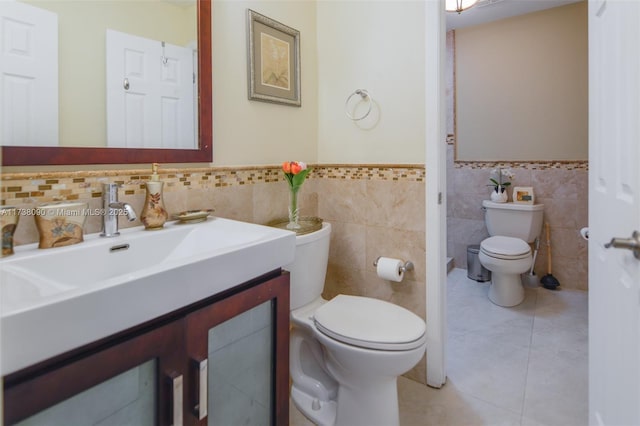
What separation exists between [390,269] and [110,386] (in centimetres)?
124

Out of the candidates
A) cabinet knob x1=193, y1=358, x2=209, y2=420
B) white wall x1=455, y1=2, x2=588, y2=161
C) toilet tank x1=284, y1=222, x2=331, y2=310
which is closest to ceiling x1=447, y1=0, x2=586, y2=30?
white wall x1=455, y1=2, x2=588, y2=161

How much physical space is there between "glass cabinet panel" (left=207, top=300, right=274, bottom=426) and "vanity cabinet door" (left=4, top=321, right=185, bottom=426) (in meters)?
0.14

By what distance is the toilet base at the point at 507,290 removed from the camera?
2635 mm

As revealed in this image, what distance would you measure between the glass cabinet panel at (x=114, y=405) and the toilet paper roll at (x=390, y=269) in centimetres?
115

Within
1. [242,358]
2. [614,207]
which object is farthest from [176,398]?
[614,207]

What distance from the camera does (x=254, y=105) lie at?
1618mm

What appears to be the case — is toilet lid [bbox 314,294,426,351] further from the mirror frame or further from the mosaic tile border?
the mirror frame

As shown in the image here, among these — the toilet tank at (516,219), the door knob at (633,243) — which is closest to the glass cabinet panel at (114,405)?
the door knob at (633,243)

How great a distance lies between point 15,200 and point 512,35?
11.8 feet

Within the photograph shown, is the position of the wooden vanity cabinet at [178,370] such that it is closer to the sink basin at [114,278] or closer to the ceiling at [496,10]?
the sink basin at [114,278]

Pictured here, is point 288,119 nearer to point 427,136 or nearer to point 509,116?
point 427,136

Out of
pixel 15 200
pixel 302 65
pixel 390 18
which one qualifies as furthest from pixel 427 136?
pixel 15 200

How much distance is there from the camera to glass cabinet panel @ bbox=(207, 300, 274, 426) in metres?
0.93

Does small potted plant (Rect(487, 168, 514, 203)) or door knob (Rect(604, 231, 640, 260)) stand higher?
small potted plant (Rect(487, 168, 514, 203))
